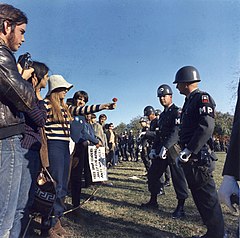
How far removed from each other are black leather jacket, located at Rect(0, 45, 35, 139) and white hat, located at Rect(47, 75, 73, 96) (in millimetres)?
1403

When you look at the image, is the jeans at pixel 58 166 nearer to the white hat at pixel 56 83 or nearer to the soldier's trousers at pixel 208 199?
the white hat at pixel 56 83

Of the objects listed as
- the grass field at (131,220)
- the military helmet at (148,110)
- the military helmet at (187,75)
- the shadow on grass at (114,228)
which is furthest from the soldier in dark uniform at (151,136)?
the military helmet at (187,75)

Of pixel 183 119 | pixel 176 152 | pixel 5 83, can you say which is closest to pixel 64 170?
pixel 183 119

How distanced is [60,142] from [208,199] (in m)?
1.72

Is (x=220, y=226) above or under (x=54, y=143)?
under

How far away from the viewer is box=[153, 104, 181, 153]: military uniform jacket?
4465 millimetres

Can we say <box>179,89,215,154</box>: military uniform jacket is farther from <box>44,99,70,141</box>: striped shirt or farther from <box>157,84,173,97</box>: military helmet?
<box>157,84,173,97</box>: military helmet

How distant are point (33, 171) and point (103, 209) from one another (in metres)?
2.48

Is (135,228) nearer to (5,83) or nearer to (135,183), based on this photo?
(5,83)

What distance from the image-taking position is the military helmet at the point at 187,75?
340 centimetres

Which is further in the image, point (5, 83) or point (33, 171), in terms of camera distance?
point (33, 171)

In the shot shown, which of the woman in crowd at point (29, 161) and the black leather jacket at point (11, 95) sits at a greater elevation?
the black leather jacket at point (11, 95)

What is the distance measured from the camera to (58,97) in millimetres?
3160

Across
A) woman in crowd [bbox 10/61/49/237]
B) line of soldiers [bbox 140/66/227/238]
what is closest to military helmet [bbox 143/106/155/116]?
line of soldiers [bbox 140/66/227/238]
